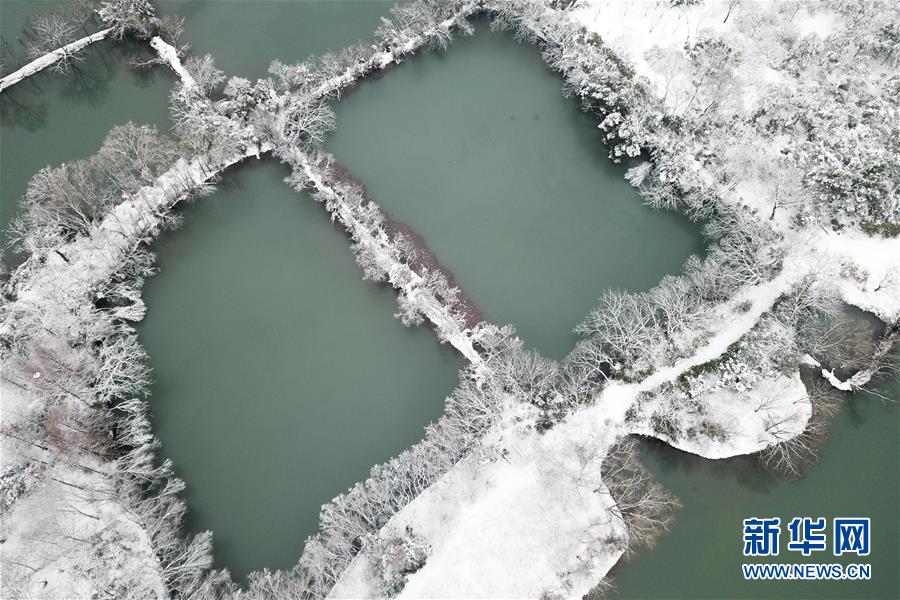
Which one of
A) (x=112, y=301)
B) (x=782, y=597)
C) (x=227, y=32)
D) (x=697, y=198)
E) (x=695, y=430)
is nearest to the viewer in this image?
(x=782, y=597)

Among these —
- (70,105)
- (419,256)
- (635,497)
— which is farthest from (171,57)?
(635,497)

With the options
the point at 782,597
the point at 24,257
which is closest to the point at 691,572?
the point at 782,597

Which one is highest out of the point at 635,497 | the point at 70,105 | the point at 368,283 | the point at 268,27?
the point at 268,27

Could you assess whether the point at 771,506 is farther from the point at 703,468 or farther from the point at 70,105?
the point at 70,105

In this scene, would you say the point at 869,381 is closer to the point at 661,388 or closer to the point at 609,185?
the point at 661,388

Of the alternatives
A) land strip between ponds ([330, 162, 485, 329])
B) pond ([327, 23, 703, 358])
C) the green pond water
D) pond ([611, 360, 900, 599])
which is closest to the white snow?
the green pond water

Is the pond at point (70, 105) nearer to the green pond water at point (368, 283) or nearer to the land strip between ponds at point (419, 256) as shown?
the green pond water at point (368, 283)
